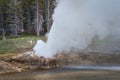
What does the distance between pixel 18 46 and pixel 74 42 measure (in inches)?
317

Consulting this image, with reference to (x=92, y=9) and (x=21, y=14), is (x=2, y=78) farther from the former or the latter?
(x=21, y=14)

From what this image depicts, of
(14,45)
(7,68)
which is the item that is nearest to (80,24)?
(14,45)

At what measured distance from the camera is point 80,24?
5294 cm

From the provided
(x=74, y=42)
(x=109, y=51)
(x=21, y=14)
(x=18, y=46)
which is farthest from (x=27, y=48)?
(x=21, y=14)

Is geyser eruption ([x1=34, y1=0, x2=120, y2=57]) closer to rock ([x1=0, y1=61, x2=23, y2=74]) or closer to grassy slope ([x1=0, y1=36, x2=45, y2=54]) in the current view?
grassy slope ([x1=0, y1=36, x2=45, y2=54])

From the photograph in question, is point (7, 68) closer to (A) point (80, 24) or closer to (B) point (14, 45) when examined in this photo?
(B) point (14, 45)

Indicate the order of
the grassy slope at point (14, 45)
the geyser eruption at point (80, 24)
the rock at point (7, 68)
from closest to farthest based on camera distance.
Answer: the rock at point (7, 68), the geyser eruption at point (80, 24), the grassy slope at point (14, 45)

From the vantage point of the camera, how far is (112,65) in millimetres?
43969

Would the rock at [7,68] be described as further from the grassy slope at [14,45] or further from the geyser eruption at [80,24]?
the grassy slope at [14,45]

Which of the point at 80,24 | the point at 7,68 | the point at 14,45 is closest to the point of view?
the point at 7,68

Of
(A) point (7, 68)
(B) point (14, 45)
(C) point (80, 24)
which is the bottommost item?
(A) point (7, 68)

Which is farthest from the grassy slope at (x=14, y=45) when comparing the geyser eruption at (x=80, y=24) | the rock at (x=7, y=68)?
the rock at (x=7, y=68)

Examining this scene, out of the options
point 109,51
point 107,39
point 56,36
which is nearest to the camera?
point 109,51

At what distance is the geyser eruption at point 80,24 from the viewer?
1928 inches
